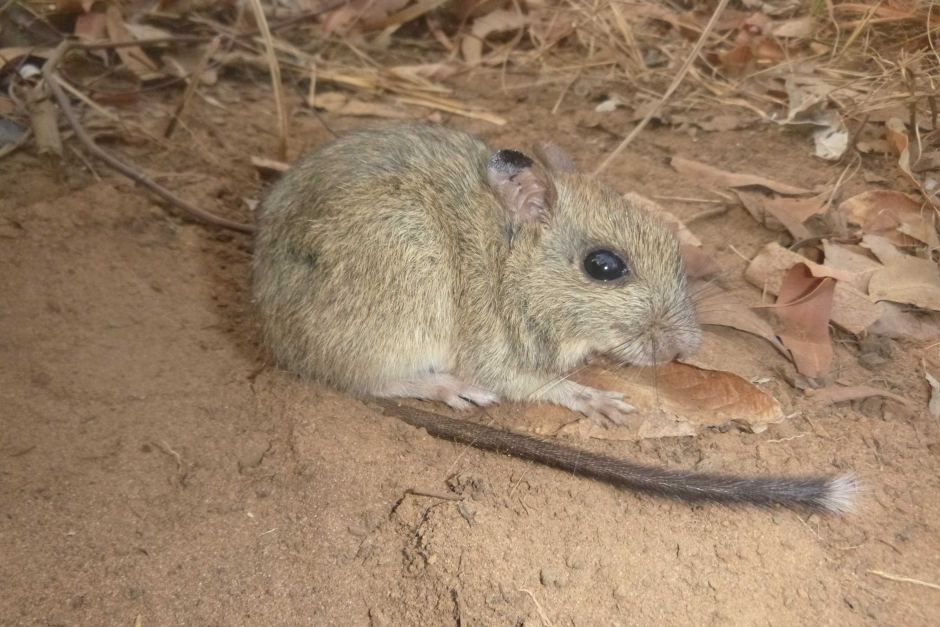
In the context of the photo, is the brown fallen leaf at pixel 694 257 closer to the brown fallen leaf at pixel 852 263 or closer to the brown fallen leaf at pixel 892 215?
the brown fallen leaf at pixel 852 263

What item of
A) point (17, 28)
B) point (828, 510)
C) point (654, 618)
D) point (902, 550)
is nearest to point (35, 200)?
point (17, 28)

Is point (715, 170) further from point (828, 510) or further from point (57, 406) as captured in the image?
point (57, 406)

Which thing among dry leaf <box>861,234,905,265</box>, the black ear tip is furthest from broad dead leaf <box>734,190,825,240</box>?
the black ear tip

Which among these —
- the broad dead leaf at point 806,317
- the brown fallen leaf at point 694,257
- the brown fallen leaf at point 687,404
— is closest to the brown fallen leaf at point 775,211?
the brown fallen leaf at point 694,257

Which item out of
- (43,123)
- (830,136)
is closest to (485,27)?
(830,136)

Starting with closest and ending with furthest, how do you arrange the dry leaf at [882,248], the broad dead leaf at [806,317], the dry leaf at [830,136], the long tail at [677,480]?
the long tail at [677,480] → the broad dead leaf at [806,317] → the dry leaf at [882,248] → the dry leaf at [830,136]

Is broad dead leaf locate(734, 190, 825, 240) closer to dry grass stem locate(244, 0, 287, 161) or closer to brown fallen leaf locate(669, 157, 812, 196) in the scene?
brown fallen leaf locate(669, 157, 812, 196)
